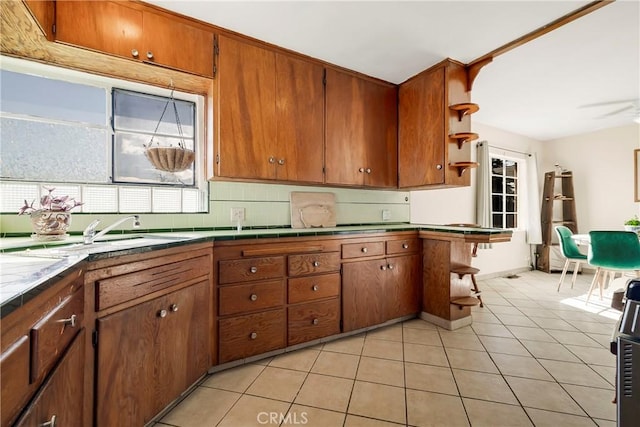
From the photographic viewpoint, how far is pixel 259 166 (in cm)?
221

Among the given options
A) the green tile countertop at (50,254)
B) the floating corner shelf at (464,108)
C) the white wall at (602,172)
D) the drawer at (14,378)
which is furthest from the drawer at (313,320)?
the white wall at (602,172)

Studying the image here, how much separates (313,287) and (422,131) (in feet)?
6.10

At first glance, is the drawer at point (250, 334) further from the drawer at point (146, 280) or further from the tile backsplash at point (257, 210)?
the tile backsplash at point (257, 210)

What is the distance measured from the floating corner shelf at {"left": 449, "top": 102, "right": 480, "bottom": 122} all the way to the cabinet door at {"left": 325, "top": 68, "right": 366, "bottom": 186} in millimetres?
841

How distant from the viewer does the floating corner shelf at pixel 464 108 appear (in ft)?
8.29

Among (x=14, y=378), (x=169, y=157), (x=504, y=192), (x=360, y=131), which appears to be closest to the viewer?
(x=14, y=378)

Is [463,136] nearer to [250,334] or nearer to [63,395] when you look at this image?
[250,334]

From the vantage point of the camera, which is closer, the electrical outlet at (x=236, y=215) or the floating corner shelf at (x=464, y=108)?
the electrical outlet at (x=236, y=215)

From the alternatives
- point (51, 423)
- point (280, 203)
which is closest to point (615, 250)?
point (280, 203)

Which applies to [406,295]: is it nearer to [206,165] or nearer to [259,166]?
[259,166]

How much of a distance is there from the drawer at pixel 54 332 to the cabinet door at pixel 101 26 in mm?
1521

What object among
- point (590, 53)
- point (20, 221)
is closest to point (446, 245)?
point (590, 53)

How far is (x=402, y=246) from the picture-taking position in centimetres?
267

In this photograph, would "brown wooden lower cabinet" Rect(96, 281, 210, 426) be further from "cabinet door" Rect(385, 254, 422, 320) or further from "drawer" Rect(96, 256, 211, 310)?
"cabinet door" Rect(385, 254, 422, 320)
